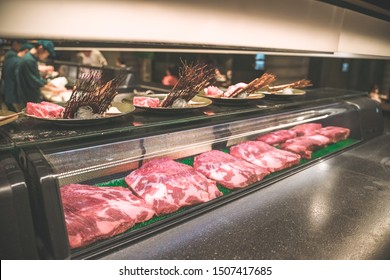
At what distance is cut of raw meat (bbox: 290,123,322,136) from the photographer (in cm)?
341

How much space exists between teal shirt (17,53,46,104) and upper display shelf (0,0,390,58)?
4.79 meters

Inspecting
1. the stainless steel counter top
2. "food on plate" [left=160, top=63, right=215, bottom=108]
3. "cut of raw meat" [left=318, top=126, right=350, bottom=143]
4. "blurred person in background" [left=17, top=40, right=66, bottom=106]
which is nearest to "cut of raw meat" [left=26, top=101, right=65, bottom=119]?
"food on plate" [left=160, top=63, right=215, bottom=108]

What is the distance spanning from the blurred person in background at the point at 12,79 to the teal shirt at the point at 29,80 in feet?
0.55

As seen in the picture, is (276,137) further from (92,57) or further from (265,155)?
(92,57)

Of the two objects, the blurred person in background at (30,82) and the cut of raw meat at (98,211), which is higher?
the blurred person in background at (30,82)

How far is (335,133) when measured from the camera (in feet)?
11.0

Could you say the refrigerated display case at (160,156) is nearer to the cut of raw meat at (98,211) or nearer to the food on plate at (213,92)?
the cut of raw meat at (98,211)

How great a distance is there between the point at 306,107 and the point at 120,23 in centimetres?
220

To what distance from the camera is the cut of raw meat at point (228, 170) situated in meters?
2.24

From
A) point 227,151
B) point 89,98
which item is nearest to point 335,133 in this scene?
point 227,151

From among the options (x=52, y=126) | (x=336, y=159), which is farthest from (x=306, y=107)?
(x=52, y=126)

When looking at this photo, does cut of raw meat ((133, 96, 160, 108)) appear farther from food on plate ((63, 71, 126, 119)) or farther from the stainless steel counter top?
the stainless steel counter top

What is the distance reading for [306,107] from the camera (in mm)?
3129

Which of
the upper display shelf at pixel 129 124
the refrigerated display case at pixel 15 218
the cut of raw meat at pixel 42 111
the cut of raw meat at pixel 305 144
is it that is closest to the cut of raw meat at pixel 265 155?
the cut of raw meat at pixel 305 144
